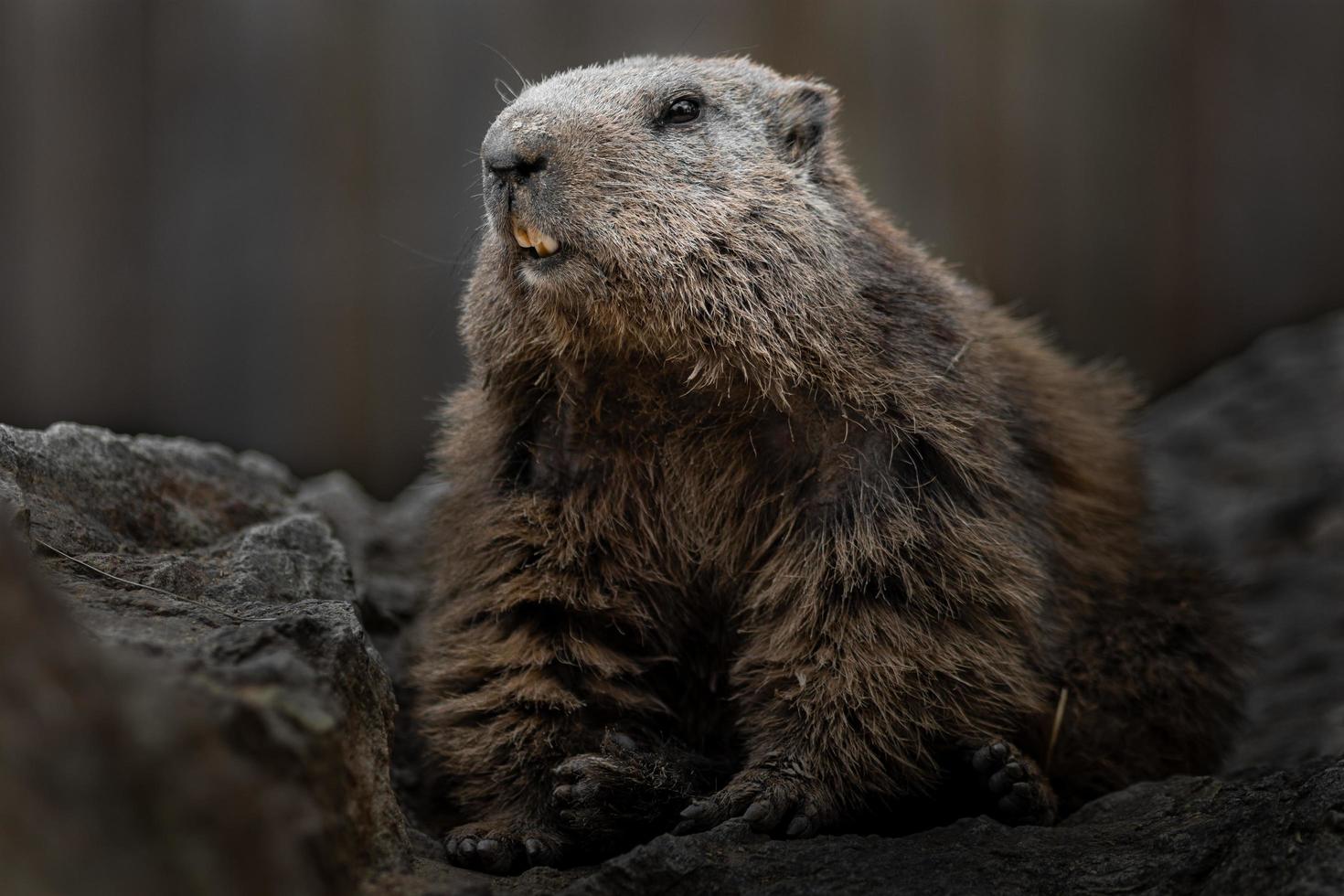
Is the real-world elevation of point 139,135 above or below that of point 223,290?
above

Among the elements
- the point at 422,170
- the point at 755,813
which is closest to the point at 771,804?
the point at 755,813

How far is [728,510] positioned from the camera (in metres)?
3.70

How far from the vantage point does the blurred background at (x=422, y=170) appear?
6879 mm

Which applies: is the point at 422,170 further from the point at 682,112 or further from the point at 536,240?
the point at 536,240

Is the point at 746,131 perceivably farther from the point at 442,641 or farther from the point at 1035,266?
the point at 1035,266

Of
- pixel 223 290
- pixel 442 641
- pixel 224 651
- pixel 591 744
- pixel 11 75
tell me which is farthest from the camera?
pixel 223 290

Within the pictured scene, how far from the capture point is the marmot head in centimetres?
343

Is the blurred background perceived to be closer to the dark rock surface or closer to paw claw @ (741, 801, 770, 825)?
the dark rock surface

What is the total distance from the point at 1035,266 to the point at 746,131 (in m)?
4.13

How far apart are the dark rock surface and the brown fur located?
1.07ft

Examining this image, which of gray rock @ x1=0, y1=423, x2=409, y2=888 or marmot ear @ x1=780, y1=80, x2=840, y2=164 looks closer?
gray rock @ x1=0, y1=423, x2=409, y2=888

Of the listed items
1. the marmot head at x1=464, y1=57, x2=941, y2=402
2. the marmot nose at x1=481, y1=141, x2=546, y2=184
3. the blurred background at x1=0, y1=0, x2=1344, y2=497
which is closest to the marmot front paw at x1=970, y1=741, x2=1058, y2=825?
the marmot head at x1=464, y1=57, x2=941, y2=402

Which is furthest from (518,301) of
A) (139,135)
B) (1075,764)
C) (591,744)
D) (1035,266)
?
(1035,266)

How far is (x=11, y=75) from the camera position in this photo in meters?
6.68
